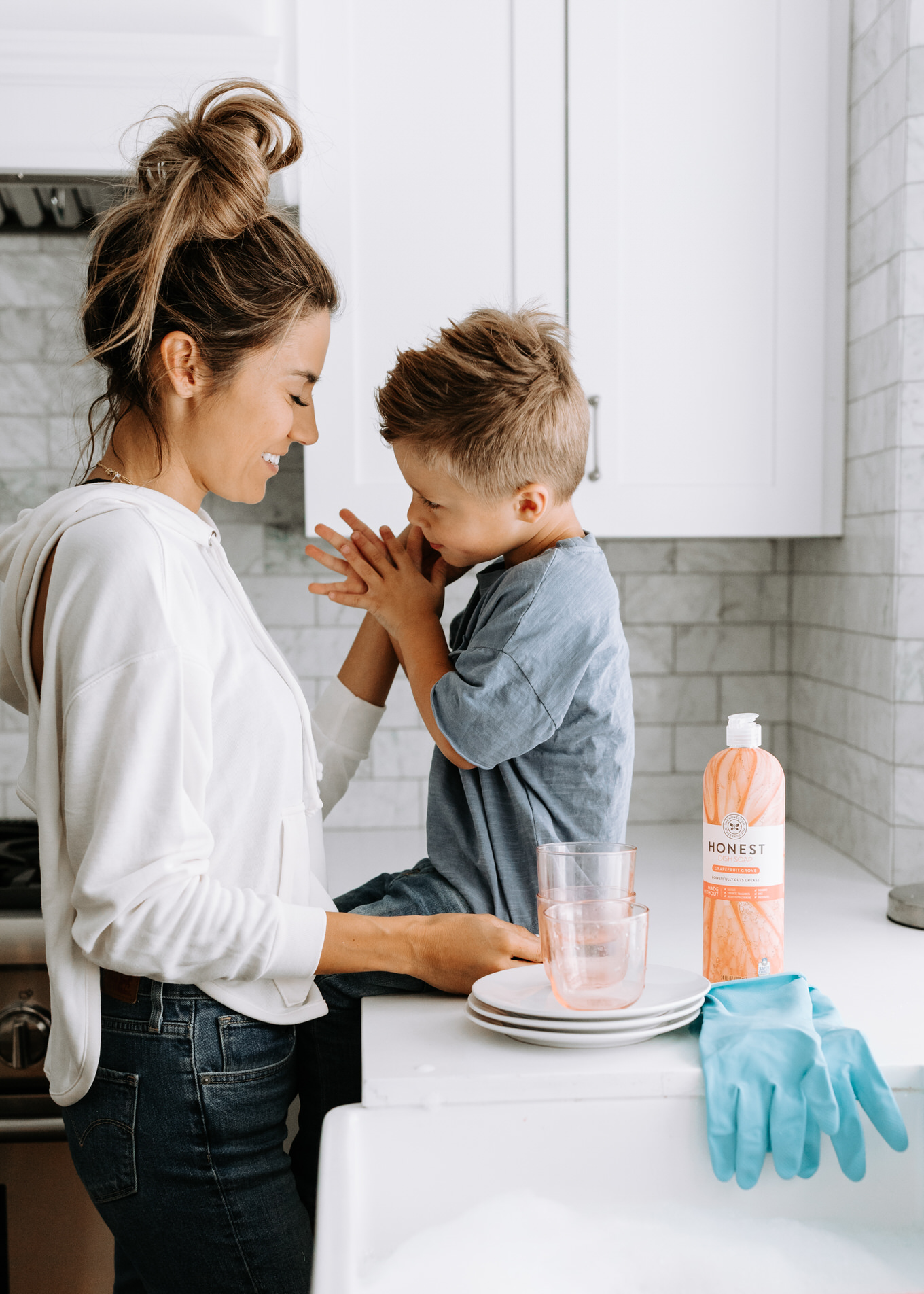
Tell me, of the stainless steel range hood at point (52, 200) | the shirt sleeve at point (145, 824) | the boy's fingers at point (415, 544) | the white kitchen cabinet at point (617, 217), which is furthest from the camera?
the white kitchen cabinet at point (617, 217)

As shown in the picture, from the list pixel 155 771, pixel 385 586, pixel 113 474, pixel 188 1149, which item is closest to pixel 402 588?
pixel 385 586

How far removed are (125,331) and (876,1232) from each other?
100cm

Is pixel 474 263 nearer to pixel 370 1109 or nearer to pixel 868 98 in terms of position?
pixel 868 98

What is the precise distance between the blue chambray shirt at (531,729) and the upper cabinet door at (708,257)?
2.20ft

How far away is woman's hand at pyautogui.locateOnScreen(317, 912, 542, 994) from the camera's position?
3.33 ft

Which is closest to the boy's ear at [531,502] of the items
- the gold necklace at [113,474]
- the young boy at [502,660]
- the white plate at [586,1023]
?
the young boy at [502,660]

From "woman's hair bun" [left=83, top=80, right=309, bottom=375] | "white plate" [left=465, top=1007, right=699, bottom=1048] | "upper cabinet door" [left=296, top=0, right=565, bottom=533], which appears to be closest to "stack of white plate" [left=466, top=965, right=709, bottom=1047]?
"white plate" [left=465, top=1007, right=699, bottom=1048]

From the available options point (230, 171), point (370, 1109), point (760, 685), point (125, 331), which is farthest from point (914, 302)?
point (370, 1109)

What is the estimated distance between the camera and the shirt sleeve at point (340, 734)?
4.50ft

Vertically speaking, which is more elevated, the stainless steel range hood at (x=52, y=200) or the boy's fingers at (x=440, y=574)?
the stainless steel range hood at (x=52, y=200)

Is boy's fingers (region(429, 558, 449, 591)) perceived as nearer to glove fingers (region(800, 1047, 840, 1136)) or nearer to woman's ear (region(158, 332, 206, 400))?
woman's ear (region(158, 332, 206, 400))

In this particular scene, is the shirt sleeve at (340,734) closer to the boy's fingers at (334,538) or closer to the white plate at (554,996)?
the boy's fingers at (334,538)

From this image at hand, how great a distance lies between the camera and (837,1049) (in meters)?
0.95

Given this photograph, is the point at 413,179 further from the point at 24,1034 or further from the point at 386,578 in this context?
the point at 24,1034
